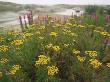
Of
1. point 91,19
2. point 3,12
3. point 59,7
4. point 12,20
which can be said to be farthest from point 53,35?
point 59,7

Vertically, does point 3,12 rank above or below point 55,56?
below

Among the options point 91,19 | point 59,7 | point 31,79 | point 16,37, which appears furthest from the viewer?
point 59,7

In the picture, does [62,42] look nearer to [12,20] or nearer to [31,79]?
[31,79]

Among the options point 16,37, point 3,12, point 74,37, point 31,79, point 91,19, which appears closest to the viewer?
point 31,79

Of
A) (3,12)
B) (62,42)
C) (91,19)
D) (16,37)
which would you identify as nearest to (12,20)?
(3,12)

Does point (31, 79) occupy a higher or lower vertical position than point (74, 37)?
lower

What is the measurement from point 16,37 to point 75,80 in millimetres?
1883

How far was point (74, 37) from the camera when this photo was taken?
5.89 m

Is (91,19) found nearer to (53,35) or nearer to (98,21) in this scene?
(98,21)

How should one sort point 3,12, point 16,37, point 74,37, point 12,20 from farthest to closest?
point 3,12 → point 12,20 → point 16,37 → point 74,37

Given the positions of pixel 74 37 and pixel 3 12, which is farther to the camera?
pixel 3 12

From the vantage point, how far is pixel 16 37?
645 centimetres

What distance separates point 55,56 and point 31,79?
0.55m

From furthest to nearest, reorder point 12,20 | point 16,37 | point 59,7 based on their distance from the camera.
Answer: point 59,7 < point 12,20 < point 16,37
